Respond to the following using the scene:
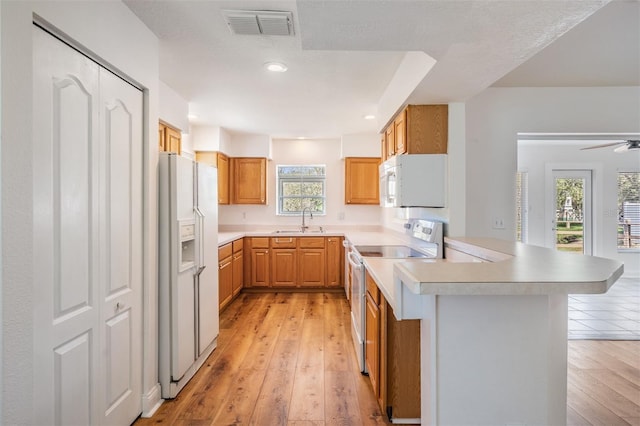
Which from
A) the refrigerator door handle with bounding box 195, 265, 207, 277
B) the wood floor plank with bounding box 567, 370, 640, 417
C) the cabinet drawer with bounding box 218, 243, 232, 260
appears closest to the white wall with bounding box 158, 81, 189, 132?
the cabinet drawer with bounding box 218, 243, 232, 260

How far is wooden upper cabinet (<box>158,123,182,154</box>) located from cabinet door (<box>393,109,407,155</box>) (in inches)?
87.2

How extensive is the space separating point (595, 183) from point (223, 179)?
22.1 feet

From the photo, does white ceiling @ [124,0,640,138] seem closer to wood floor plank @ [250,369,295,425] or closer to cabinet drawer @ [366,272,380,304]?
cabinet drawer @ [366,272,380,304]

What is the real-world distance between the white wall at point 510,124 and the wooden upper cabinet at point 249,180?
3.13 m

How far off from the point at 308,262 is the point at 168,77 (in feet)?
9.98

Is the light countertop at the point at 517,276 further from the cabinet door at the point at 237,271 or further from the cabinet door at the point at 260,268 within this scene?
the cabinet door at the point at 260,268

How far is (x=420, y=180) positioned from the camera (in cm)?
271

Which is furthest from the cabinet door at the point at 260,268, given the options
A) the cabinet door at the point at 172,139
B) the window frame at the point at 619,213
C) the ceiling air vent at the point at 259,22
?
the window frame at the point at 619,213

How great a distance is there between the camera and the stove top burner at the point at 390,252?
277 centimetres

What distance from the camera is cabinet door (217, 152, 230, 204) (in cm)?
480

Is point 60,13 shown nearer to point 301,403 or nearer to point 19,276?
point 19,276

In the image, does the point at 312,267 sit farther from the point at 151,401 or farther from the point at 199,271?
the point at 151,401

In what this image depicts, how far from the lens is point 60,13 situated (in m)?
1.36

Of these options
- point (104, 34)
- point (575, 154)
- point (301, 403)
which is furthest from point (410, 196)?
point (575, 154)
